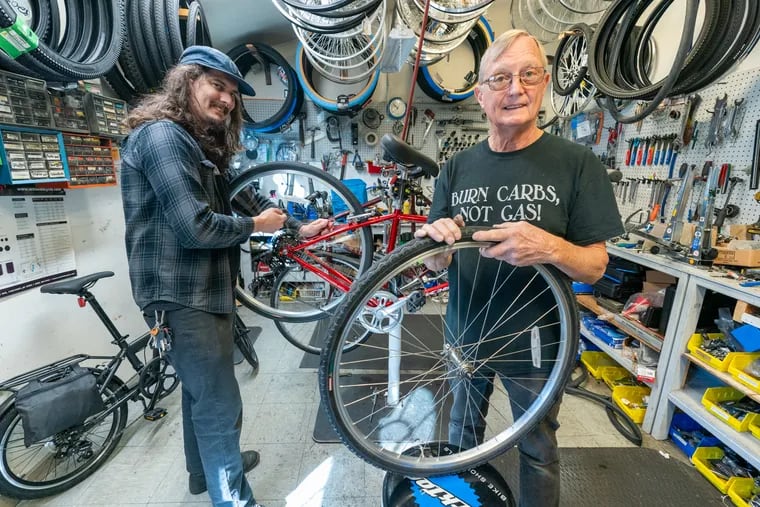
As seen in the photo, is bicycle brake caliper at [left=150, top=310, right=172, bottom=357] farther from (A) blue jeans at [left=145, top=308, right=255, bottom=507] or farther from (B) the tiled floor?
(B) the tiled floor

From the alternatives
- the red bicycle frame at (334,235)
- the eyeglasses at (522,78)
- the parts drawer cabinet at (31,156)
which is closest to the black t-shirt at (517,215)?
the eyeglasses at (522,78)

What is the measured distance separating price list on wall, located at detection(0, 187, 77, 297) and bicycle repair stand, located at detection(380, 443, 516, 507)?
1687 millimetres

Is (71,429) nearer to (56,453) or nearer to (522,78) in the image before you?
(56,453)

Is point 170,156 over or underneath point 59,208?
over

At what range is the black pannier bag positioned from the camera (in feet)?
3.99

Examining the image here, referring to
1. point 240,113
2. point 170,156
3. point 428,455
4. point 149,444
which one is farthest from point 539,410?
point 149,444

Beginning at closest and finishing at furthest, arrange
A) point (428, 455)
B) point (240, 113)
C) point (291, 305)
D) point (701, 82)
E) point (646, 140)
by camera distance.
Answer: point (428, 455)
point (240, 113)
point (701, 82)
point (646, 140)
point (291, 305)

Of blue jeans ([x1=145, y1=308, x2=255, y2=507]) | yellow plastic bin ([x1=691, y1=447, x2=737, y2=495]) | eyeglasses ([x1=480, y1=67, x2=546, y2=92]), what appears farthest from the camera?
yellow plastic bin ([x1=691, y1=447, x2=737, y2=495])

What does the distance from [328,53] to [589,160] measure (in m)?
2.25

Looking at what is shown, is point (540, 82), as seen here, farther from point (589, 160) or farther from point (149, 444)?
point (149, 444)

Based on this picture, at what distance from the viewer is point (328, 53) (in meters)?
2.46

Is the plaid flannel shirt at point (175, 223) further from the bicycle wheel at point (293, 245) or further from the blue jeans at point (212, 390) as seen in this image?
the bicycle wheel at point (293, 245)

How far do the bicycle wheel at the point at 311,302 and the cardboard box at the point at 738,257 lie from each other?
176cm

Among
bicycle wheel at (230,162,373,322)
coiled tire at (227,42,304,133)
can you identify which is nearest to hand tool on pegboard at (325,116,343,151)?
coiled tire at (227,42,304,133)
